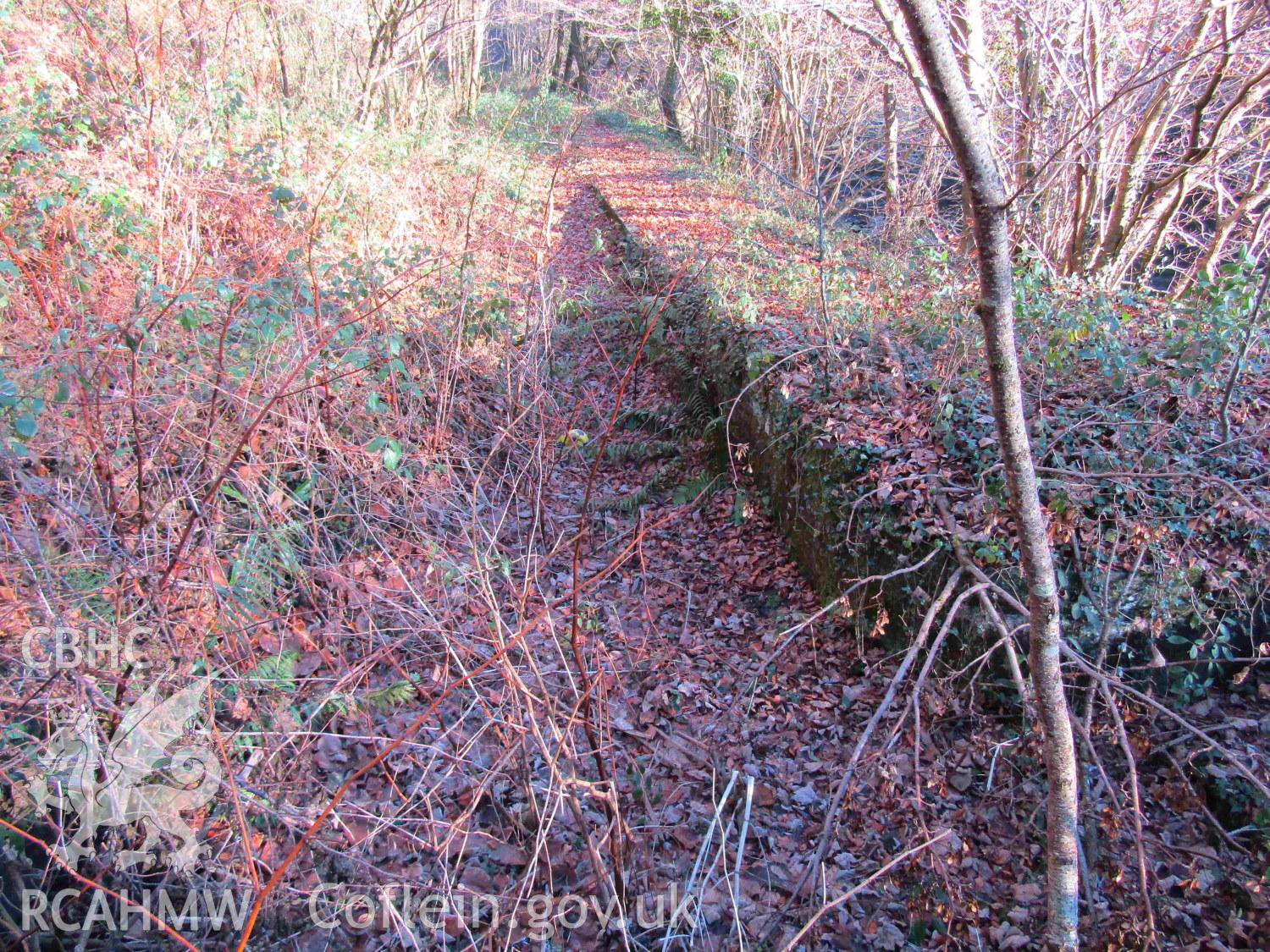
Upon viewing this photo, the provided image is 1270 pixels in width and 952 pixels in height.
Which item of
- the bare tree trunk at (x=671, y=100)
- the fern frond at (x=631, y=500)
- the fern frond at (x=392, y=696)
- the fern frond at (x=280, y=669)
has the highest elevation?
the bare tree trunk at (x=671, y=100)

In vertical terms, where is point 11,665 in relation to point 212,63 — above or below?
below

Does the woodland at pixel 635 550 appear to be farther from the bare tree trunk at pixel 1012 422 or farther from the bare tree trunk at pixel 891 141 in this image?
the bare tree trunk at pixel 891 141

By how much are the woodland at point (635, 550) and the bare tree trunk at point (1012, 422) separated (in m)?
0.01

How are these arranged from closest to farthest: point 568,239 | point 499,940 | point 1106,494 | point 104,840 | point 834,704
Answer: point 104,840 < point 499,940 < point 1106,494 < point 834,704 < point 568,239

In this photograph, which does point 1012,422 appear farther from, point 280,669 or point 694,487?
point 694,487

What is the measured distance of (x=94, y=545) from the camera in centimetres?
250

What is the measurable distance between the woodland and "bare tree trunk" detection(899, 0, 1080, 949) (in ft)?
0.04

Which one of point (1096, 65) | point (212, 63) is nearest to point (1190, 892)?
point (1096, 65)

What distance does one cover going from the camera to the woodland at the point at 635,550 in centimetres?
236

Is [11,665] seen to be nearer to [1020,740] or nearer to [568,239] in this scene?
[1020,740]

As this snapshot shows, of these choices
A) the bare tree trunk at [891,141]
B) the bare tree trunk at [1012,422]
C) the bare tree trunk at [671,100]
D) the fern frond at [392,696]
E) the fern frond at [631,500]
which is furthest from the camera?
the bare tree trunk at [671,100]

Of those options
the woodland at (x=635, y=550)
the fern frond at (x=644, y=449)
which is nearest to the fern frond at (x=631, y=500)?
the woodland at (x=635, y=550)

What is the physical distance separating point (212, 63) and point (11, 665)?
Answer: 265 inches

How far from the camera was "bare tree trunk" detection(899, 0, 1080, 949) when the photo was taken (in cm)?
146
